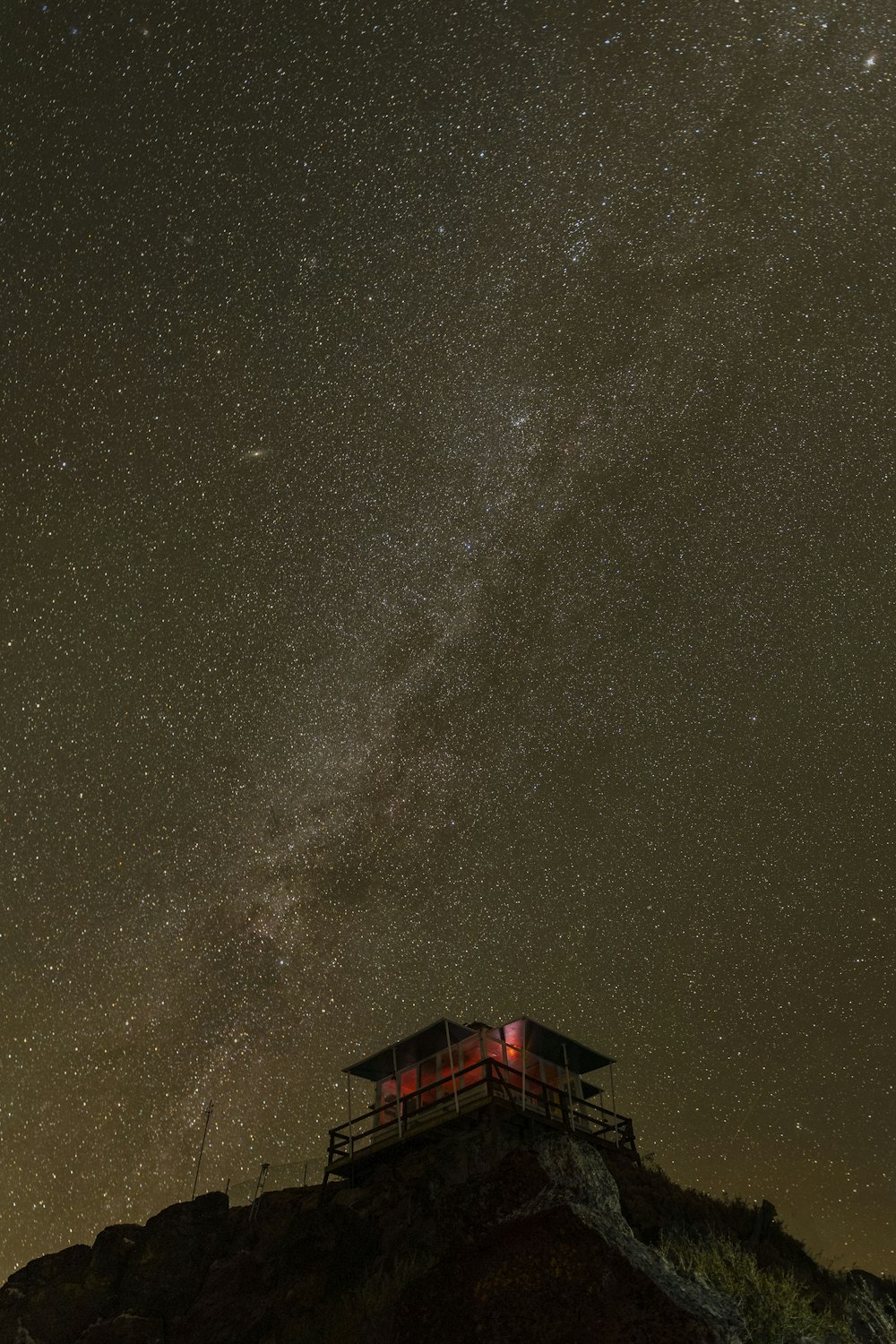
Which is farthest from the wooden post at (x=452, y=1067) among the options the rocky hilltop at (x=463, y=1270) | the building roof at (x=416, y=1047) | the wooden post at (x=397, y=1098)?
the wooden post at (x=397, y=1098)

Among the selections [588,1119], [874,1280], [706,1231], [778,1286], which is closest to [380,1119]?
[588,1119]

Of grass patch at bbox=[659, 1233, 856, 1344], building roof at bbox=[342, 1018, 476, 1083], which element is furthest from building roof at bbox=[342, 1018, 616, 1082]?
grass patch at bbox=[659, 1233, 856, 1344]

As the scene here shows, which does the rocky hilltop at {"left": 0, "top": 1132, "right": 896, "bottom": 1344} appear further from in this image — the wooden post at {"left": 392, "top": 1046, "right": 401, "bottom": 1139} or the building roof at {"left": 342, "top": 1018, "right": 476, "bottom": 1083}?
the building roof at {"left": 342, "top": 1018, "right": 476, "bottom": 1083}

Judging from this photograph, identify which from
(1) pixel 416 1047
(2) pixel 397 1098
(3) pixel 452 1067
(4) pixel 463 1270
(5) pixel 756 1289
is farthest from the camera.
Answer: (1) pixel 416 1047

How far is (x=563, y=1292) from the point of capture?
18.1 m

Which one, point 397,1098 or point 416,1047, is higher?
point 416,1047

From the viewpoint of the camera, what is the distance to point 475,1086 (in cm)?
2516

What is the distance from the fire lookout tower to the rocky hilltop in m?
0.73

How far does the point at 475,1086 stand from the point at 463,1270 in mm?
5313

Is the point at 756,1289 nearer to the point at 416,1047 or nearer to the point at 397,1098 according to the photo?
the point at 397,1098

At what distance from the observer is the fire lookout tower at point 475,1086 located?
24.8 m

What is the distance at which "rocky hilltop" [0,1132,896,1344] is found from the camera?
1816 cm

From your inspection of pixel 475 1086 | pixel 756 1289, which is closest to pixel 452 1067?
pixel 475 1086

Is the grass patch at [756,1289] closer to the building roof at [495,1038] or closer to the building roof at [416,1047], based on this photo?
the building roof at [495,1038]
